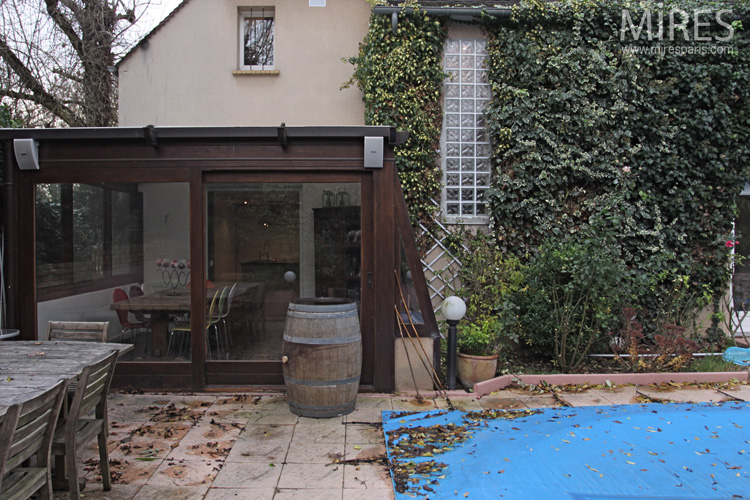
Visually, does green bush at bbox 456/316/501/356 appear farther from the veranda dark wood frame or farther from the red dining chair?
the red dining chair

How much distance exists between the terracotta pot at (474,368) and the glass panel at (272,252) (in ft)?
4.18

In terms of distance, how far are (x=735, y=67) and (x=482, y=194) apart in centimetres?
367

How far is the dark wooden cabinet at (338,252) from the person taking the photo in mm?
4598

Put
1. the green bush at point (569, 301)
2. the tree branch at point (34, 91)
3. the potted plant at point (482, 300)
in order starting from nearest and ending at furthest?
1. the potted plant at point (482, 300)
2. the green bush at point (569, 301)
3. the tree branch at point (34, 91)

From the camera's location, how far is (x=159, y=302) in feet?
15.3

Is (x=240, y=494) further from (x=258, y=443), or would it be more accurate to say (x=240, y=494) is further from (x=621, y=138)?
(x=621, y=138)

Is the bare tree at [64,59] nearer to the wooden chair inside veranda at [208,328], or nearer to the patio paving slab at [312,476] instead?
the wooden chair inside veranda at [208,328]

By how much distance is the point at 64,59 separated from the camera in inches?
366

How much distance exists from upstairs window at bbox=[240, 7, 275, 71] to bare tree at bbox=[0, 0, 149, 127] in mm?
2682

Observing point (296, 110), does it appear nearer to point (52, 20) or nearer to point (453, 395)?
point (453, 395)

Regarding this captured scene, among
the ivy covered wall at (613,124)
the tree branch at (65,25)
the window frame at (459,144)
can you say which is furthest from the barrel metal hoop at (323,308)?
the tree branch at (65,25)

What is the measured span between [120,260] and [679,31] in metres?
7.47

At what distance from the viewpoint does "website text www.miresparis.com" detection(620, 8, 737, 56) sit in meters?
6.41

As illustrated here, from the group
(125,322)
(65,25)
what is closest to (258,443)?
(125,322)
